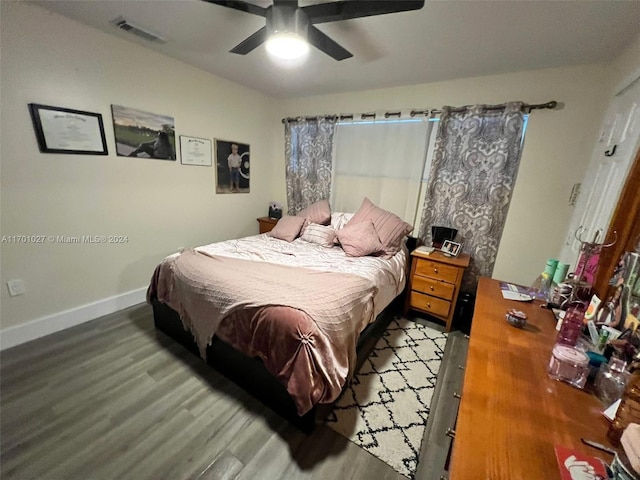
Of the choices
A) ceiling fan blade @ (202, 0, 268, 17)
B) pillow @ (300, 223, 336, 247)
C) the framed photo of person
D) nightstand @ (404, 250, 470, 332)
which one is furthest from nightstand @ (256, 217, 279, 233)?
ceiling fan blade @ (202, 0, 268, 17)

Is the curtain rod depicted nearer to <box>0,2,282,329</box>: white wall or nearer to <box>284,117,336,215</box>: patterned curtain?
<box>284,117,336,215</box>: patterned curtain

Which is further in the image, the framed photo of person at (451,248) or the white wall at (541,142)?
the framed photo of person at (451,248)

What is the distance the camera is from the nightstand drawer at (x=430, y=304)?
8.27 feet

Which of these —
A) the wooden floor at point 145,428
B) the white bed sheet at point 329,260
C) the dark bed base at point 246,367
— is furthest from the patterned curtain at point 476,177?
the dark bed base at point 246,367

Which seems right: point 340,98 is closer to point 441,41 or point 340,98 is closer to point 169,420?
point 441,41

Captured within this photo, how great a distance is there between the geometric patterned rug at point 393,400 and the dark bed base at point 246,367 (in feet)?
0.52

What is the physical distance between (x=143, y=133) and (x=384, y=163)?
2563 mm

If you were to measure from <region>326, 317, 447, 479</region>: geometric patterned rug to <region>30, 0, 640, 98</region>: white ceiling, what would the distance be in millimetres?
2444

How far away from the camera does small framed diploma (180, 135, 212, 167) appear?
2832mm

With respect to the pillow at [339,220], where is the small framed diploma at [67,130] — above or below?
above

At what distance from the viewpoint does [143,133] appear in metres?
2.49

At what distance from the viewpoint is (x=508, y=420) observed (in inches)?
29.9

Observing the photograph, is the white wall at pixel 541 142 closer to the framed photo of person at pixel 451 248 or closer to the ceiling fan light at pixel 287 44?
the framed photo of person at pixel 451 248

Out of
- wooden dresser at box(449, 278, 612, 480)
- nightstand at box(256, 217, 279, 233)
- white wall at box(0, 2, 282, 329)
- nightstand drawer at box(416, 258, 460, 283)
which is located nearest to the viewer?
wooden dresser at box(449, 278, 612, 480)
